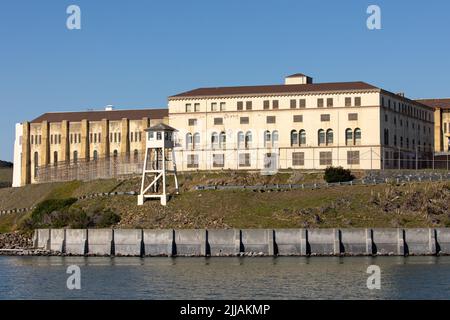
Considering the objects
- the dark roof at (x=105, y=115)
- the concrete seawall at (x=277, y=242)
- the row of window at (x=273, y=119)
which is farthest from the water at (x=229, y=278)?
the dark roof at (x=105, y=115)

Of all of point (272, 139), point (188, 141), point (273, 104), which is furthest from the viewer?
point (188, 141)

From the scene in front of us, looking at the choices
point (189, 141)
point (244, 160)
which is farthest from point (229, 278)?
point (189, 141)

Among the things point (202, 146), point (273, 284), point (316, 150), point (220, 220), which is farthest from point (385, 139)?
point (273, 284)

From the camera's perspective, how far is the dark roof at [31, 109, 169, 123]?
166375mm

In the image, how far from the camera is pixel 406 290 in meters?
65.5

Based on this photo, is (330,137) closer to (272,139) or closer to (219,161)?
(272,139)

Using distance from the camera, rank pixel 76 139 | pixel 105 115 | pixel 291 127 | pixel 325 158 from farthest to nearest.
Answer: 1. pixel 105 115
2. pixel 76 139
3. pixel 291 127
4. pixel 325 158

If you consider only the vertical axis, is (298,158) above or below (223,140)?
below

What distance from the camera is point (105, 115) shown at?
170625mm

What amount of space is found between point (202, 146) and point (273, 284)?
69.7m

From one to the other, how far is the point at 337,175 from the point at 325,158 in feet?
47.4

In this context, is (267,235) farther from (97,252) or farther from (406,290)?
(406,290)

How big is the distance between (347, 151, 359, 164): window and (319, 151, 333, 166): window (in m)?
2.43

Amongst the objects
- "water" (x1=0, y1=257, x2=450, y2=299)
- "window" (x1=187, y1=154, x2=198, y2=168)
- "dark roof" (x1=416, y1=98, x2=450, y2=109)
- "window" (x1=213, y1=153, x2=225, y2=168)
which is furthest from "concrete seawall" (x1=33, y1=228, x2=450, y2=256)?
"dark roof" (x1=416, y1=98, x2=450, y2=109)
